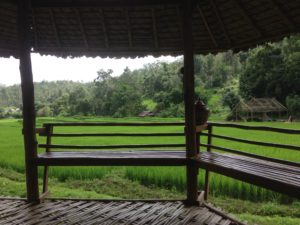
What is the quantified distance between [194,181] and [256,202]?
299 centimetres

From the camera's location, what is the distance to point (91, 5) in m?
3.62

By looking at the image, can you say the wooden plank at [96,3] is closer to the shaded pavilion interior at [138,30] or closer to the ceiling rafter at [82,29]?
the shaded pavilion interior at [138,30]

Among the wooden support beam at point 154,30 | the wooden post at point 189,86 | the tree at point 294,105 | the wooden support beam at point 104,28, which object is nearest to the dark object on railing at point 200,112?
the wooden post at point 189,86

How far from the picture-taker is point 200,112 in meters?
3.61

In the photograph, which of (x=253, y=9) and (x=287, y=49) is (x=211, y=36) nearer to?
(x=253, y=9)

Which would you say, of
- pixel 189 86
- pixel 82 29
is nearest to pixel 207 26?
pixel 189 86

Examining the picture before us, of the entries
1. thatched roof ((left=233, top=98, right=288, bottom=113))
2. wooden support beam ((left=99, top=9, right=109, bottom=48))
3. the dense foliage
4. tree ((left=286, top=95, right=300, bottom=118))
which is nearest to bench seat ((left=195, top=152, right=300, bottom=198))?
wooden support beam ((left=99, top=9, right=109, bottom=48))

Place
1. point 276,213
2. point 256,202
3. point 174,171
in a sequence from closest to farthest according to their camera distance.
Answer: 1. point 276,213
2. point 256,202
3. point 174,171

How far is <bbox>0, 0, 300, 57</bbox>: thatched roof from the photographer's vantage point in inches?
132

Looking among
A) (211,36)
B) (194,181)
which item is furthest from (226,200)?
(211,36)

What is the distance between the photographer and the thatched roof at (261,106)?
75.4ft

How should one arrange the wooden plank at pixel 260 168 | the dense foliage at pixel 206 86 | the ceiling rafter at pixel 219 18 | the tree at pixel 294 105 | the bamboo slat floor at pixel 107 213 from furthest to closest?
1. the dense foliage at pixel 206 86
2. the tree at pixel 294 105
3. the ceiling rafter at pixel 219 18
4. the bamboo slat floor at pixel 107 213
5. the wooden plank at pixel 260 168

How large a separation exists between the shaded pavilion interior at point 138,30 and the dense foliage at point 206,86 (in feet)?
55.9

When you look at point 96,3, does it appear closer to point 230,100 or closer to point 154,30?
point 154,30
